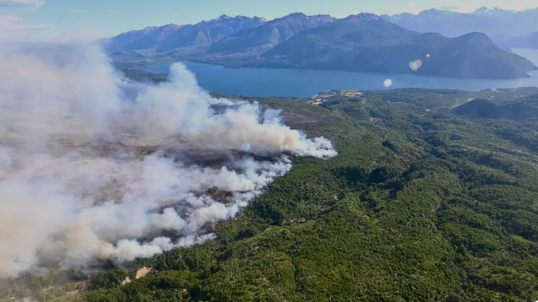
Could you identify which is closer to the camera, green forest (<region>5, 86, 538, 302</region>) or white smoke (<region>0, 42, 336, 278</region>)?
green forest (<region>5, 86, 538, 302</region>)

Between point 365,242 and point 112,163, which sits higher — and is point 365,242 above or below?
below

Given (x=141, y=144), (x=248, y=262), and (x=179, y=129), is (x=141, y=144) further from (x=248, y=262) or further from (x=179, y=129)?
(x=248, y=262)

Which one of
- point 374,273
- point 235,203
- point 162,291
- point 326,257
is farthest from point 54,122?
point 374,273

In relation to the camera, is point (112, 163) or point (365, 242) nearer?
point (365, 242)

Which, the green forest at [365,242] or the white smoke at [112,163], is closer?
the green forest at [365,242]
